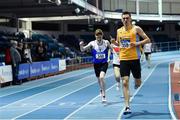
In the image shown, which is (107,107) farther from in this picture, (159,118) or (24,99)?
(24,99)

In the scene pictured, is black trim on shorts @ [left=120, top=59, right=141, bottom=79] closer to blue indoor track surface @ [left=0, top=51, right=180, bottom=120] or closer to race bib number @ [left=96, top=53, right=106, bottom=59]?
blue indoor track surface @ [left=0, top=51, right=180, bottom=120]

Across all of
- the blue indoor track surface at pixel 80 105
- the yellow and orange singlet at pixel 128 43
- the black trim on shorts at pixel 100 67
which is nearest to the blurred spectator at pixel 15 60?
the blue indoor track surface at pixel 80 105

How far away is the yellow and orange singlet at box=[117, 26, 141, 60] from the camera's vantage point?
34.1ft

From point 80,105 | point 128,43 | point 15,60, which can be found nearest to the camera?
point 128,43

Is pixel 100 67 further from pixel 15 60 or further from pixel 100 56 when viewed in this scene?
pixel 15 60

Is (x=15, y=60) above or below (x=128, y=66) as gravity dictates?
below

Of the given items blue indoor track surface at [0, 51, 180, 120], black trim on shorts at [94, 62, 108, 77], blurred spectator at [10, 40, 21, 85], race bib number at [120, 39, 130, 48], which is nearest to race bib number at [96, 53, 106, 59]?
black trim on shorts at [94, 62, 108, 77]

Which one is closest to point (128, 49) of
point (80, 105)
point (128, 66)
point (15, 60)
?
point (128, 66)

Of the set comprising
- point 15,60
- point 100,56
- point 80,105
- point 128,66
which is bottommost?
point 80,105

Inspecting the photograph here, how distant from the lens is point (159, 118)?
1017 cm

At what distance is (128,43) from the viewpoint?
10.4 m

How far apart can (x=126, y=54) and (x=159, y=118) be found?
143cm

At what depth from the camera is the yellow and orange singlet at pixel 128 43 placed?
10.4 meters

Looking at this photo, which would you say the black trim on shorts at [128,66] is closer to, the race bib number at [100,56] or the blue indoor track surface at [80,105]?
the blue indoor track surface at [80,105]
